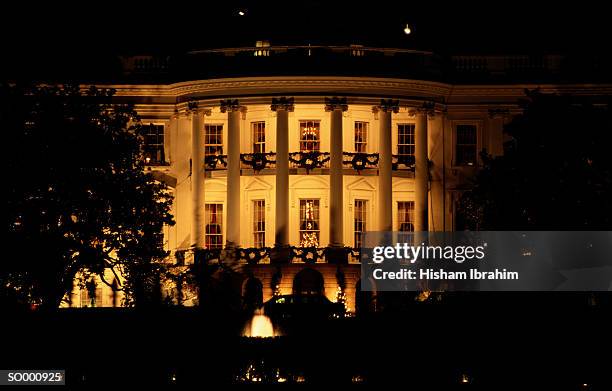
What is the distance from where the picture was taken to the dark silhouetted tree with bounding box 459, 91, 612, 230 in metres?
68.2

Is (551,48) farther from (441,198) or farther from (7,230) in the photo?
(7,230)

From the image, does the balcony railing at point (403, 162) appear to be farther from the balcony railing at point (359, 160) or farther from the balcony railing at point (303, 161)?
the balcony railing at point (359, 160)

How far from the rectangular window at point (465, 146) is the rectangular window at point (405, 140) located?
2.21 meters

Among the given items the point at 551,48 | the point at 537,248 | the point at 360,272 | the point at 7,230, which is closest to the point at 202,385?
the point at 7,230

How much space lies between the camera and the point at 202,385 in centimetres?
4875

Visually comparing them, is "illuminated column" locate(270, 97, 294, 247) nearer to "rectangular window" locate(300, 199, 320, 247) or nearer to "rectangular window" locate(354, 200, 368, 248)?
"rectangular window" locate(300, 199, 320, 247)

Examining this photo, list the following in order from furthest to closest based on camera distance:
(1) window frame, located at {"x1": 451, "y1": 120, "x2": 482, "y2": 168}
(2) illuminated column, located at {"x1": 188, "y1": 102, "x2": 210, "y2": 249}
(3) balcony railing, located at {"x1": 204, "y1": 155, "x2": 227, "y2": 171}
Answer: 1. (1) window frame, located at {"x1": 451, "y1": 120, "x2": 482, "y2": 168}
2. (3) balcony railing, located at {"x1": 204, "y1": 155, "x2": 227, "y2": 171}
3. (2) illuminated column, located at {"x1": 188, "y1": 102, "x2": 210, "y2": 249}

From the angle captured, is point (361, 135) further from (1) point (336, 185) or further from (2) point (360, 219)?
(1) point (336, 185)

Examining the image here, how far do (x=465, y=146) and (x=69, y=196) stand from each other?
23.5 metres

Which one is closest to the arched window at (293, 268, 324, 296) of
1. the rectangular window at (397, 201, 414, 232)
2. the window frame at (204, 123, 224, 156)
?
the rectangular window at (397, 201, 414, 232)

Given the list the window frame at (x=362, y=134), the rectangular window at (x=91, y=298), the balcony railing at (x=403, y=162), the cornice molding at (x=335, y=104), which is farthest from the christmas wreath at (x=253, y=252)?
the balcony railing at (x=403, y=162)

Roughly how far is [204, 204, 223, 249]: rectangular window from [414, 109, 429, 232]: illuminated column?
8698 mm

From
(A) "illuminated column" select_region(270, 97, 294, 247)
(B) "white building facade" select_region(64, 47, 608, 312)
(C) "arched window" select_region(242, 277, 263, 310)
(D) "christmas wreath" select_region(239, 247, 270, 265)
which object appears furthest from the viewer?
(B) "white building facade" select_region(64, 47, 608, 312)

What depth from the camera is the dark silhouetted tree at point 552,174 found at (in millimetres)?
68250
